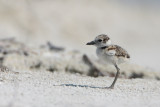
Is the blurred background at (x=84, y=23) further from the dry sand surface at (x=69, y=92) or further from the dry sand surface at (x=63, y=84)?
the dry sand surface at (x=69, y=92)

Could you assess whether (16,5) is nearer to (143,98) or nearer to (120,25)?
(120,25)

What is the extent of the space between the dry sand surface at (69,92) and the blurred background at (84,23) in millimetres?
6864

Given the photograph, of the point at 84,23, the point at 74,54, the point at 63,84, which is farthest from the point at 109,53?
the point at 84,23

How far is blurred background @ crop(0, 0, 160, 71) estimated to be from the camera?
18375mm

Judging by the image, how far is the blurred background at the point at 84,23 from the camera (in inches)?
723

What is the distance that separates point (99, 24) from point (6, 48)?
10.8 meters

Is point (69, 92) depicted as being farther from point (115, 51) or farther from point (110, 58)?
point (115, 51)

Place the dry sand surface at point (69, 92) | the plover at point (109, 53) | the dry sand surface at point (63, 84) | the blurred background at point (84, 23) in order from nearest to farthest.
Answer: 1. the dry sand surface at point (69, 92)
2. the dry sand surface at point (63, 84)
3. the plover at point (109, 53)
4. the blurred background at point (84, 23)

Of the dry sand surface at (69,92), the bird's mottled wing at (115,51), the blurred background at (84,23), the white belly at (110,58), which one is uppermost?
the blurred background at (84,23)

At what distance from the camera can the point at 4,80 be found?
8125mm

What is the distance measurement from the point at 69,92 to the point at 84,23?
14.5 meters

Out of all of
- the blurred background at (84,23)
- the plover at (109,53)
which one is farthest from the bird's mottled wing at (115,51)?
the blurred background at (84,23)

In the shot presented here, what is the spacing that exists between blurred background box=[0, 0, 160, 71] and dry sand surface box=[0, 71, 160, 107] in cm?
686

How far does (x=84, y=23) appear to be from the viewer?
865 inches
